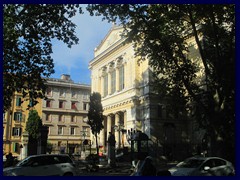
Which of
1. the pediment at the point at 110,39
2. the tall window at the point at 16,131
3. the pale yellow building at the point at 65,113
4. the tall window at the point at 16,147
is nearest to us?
the pediment at the point at 110,39

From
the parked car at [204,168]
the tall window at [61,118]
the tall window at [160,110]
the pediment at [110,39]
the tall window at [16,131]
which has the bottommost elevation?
the parked car at [204,168]

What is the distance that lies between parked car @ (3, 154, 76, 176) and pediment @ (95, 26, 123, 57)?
29366mm

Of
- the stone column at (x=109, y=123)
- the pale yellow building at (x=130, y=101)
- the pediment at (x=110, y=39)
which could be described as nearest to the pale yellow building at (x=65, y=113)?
the pediment at (x=110, y=39)

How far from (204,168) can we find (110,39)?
34327 mm

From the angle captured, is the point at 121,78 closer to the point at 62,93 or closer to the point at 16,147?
the point at 62,93

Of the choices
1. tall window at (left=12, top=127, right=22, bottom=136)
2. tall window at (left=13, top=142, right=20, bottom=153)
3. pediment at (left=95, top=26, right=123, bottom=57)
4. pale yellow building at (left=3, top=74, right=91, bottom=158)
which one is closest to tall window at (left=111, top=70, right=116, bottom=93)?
pediment at (left=95, top=26, right=123, bottom=57)

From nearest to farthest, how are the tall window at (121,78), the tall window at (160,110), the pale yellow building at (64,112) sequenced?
the tall window at (160,110) < the tall window at (121,78) < the pale yellow building at (64,112)

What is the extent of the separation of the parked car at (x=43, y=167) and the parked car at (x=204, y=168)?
504cm

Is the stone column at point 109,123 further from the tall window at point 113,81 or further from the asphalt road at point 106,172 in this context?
the asphalt road at point 106,172

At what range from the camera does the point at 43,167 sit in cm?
1421

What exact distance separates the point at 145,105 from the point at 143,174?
27.5 metres

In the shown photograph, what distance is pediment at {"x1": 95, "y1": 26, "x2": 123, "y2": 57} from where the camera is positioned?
43.7 meters

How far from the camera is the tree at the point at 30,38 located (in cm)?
1566

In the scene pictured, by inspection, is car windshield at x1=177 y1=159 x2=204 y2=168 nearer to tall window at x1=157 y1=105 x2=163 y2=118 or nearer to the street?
the street
